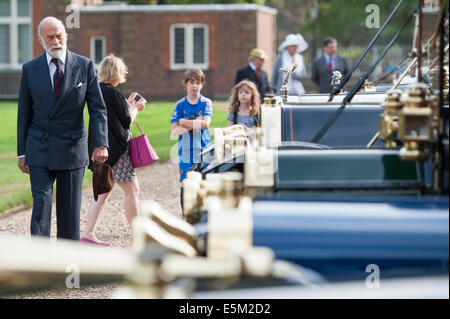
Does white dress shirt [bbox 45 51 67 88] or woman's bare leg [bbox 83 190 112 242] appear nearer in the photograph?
white dress shirt [bbox 45 51 67 88]

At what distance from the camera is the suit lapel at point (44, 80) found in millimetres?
A: 5918

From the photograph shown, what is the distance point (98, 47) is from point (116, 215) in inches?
1161

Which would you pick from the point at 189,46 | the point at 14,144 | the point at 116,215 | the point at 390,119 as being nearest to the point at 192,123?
the point at 116,215

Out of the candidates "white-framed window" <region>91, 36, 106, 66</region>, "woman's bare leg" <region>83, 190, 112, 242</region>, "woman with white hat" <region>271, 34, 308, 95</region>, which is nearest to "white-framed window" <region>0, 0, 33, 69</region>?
"white-framed window" <region>91, 36, 106, 66</region>

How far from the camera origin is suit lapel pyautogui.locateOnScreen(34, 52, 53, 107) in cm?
592

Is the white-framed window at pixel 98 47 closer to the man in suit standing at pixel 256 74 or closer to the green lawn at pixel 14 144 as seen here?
the green lawn at pixel 14 144

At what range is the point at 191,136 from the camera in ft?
27.0

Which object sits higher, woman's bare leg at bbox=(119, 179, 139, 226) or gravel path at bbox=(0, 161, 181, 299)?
woman's bare leg at bbox=(119, 179, 139, 226)

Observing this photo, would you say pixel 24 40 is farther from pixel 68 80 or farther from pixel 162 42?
pixel 68 80

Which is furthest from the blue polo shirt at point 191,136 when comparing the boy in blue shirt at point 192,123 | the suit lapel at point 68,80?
the suit lapel at point 68,80

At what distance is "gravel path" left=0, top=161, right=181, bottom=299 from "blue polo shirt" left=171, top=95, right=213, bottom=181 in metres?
0.88

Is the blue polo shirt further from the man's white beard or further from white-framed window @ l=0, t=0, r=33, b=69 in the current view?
white-framed window @ l=0, t=0, r=33, b=69

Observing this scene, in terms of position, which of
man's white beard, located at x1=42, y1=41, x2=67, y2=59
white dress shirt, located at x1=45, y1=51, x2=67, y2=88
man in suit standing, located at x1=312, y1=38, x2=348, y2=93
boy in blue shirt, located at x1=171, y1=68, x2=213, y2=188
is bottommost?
boy in blue shirt, located at x1=171, y1=68, x2=213, y2=188
